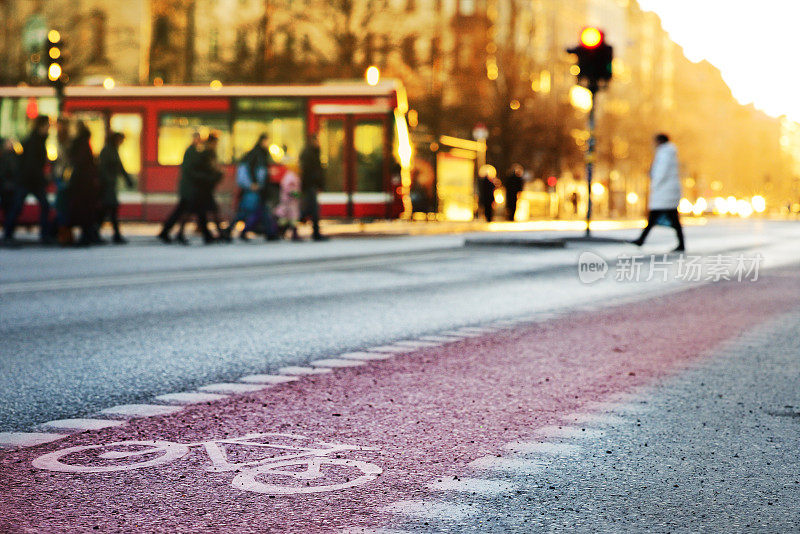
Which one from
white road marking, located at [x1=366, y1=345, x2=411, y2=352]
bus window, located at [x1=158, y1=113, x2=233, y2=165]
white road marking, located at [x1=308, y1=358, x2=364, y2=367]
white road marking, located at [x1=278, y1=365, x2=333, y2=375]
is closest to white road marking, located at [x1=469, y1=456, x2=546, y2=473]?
white road marking, located at [x1=278, y1=365, x2=333, y2=375]

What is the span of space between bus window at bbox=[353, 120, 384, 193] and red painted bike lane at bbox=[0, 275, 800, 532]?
80.2 ft

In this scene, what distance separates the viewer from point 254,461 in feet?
14.8

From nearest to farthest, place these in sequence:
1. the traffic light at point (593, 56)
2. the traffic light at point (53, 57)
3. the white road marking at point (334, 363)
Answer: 1. the white road marking at point (334, 363)
2. the traffic light at point (593, 56)
3. the traffic light at point (53, 57)

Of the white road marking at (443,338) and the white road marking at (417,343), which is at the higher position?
the white road marking at (417,343)

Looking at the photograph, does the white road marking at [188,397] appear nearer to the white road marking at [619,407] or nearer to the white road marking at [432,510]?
the white road marking at [619,407]

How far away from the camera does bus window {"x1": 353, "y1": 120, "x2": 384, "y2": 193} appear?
33250 mm

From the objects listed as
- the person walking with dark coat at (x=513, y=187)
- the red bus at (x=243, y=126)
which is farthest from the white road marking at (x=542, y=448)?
the person walking with dark coat at (x=513, y=187)

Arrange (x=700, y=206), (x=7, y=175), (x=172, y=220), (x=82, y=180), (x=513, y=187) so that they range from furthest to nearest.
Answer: (x=700, y=206)
(x=513, y=187)
(x=172, y=220)
(x=7, y=175)
(x=82, y=180)

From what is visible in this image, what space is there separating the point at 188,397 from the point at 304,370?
3.50ft

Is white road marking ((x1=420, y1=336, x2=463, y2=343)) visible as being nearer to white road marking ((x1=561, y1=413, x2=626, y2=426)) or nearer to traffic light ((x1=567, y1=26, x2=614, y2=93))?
white road marking ((x1=561, y1=413, x2=626, y2=426))

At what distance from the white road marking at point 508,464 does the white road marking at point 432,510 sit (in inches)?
21.9

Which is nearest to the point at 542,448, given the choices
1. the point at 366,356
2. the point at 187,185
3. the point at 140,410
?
the point at 140,410

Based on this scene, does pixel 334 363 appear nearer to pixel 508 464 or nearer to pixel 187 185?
pixel 508 464

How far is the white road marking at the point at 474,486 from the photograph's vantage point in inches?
161
